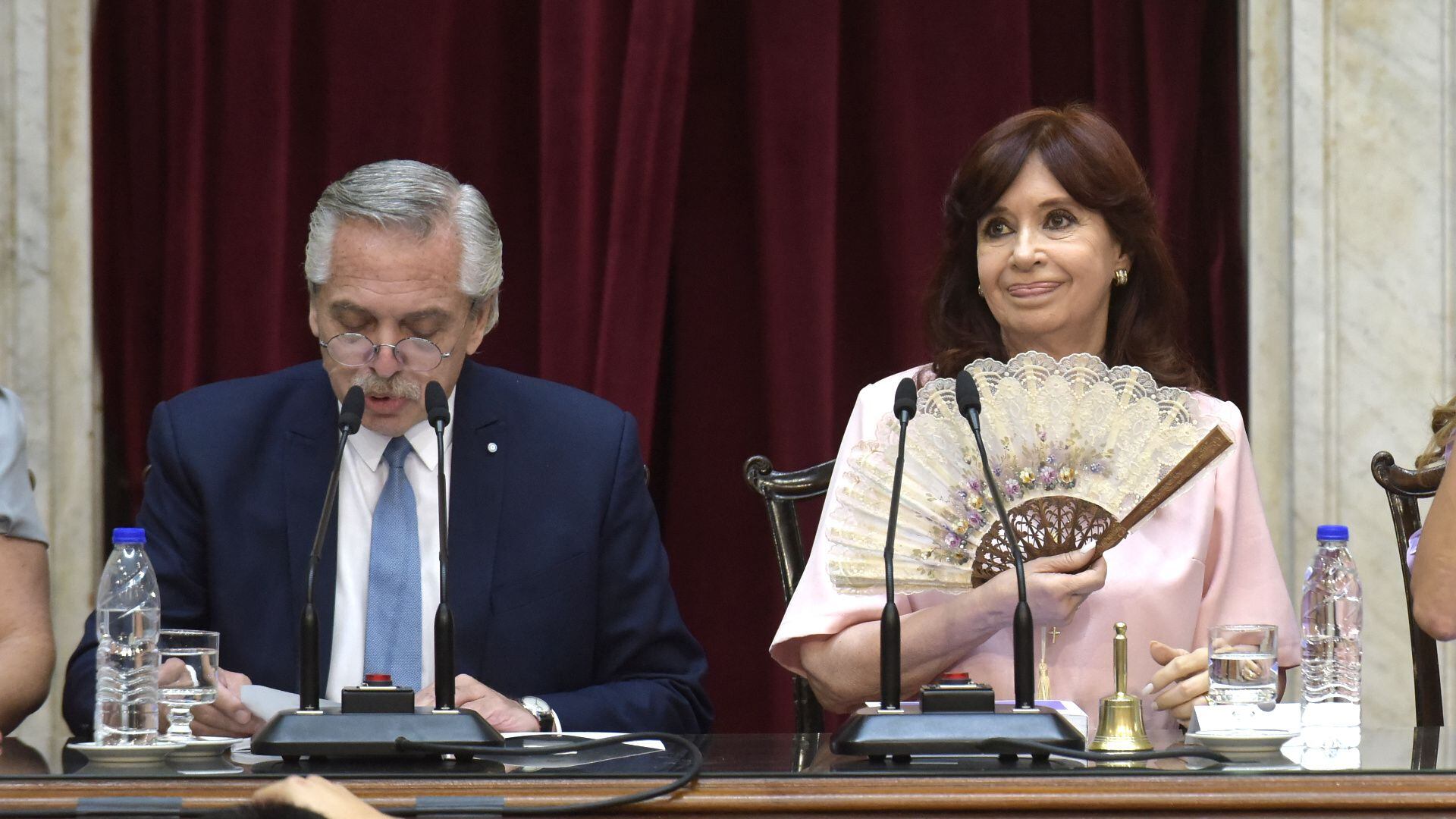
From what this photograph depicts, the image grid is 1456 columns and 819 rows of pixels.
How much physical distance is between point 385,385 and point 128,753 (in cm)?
77

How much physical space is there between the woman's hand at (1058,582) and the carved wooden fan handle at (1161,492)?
44 millimetres

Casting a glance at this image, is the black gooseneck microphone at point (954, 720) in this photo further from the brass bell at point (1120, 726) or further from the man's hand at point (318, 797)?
the man's hand at point (318, 797)

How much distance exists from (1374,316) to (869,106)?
42.5 inches

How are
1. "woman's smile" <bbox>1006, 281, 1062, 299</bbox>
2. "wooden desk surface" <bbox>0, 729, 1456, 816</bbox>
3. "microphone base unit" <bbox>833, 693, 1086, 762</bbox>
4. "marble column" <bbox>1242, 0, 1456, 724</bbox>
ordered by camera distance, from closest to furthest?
"wooden desk surface" <bbox>0, 729, 1456, 816</bbox> → "microphone base unit" <bbox>833, 693, 1086, 762</bbox> → "woman's smile" <bbox>1006, 281, 1062, 299</bbox> → "marble column" <bbox>1242, 0, 1456, 724</bbox>

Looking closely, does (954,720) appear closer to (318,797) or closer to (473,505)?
(318,797)

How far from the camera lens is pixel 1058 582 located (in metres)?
2.35

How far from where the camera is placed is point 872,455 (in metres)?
2.49

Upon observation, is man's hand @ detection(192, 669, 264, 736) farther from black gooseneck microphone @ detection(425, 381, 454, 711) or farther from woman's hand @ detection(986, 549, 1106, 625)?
woman's hand @ detection(986, 549, 1106, 625)

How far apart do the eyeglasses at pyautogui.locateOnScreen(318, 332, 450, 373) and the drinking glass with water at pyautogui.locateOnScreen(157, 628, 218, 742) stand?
549mm

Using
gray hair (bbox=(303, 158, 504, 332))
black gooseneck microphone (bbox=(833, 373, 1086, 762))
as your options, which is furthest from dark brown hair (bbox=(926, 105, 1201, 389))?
black gooseneck microphone (bbox=(833, 373, 1086, 762))

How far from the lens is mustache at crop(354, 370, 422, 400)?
2615mm

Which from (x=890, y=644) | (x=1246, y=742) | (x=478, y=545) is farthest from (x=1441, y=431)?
(x=478, y=545)

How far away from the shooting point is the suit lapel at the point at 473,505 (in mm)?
2707

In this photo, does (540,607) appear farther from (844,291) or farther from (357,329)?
(844,291)
